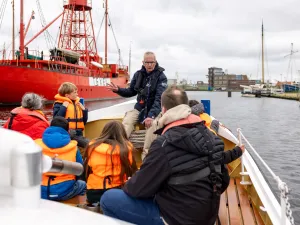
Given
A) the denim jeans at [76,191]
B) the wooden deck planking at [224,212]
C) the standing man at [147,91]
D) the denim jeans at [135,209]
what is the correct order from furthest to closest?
the standing man at [147,91] → the denim jeans at [76,191] → the wooden deck planking at [224,212] → the denim jeans at [135,209]

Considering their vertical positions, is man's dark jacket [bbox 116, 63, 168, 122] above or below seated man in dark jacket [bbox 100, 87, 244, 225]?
above

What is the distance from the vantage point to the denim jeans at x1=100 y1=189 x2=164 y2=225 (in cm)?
275

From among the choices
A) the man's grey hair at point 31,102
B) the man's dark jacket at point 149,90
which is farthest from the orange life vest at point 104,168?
the man's dark jacket at point 149,90

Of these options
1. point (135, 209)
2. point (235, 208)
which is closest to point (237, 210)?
point (235, 208)

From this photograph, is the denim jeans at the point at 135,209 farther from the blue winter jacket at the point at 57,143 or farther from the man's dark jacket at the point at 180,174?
the blue winter jacket at the point at 57,143

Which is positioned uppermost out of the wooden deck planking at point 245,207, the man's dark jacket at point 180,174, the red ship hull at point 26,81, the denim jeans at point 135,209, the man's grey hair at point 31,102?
the red ship hull at point 26,81

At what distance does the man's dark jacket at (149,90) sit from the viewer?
5.82 m

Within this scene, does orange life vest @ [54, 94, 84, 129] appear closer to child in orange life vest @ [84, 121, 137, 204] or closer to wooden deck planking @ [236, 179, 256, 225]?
child in orange life vest @ [84, 121, 137, 204]

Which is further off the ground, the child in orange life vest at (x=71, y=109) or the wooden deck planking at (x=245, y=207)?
the child in orange life vest at (x=71, y=109)

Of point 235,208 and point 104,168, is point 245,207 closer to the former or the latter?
point 235,208

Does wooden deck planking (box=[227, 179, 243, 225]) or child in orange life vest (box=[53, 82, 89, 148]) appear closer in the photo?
wooden deck planking (box=[227, 179, 243, 225])

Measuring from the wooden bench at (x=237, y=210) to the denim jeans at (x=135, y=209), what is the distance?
1.29 m

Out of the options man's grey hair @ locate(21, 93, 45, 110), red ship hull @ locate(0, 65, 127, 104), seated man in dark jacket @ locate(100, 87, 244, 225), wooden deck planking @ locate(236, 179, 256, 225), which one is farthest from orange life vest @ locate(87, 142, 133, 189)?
red ship hull @ locate(0, 65, 127, 104)

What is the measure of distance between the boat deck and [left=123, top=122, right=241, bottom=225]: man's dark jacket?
4.48ft
